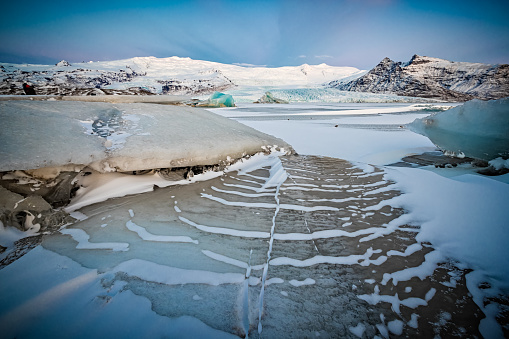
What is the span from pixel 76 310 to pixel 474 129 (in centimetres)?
306

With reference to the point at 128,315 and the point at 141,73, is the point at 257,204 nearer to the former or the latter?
the point at 128,315

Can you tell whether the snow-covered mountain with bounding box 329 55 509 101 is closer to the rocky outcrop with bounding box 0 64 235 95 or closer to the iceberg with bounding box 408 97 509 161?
the rocky outcrop with bounding box 0 64 235 95

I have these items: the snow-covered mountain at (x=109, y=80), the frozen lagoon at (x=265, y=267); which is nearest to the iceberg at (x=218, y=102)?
the snow-covered mountain at (x=109, y=80)

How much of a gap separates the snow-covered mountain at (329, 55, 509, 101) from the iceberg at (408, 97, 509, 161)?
2313 cm

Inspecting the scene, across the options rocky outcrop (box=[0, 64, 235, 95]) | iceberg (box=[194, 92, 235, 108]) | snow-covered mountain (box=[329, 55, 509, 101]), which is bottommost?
iceberg (box=[194, 92, 235, 108])

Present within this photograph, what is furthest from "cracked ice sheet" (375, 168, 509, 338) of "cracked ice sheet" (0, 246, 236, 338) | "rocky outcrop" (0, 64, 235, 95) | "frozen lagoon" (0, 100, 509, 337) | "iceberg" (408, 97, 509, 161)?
"rocky outcrop" (0, 64, 235, 95)

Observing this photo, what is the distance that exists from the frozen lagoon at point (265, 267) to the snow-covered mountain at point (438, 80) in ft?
81.8

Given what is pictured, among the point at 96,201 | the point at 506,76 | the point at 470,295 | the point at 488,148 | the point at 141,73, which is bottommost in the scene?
the point at 96,201

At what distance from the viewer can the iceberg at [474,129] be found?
72.7 inches

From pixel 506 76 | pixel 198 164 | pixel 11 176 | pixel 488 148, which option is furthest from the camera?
pixel 506 76

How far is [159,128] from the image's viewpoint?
1.94 m

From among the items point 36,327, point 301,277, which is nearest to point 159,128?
point 36,327

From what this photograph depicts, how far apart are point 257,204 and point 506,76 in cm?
3049

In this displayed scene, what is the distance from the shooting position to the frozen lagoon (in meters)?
0.66
